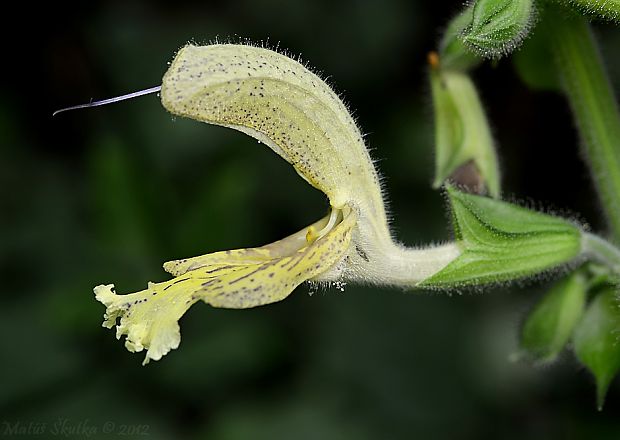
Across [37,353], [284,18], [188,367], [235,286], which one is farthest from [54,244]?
[235,286]

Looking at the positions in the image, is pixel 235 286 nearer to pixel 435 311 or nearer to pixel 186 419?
pixel 186 419

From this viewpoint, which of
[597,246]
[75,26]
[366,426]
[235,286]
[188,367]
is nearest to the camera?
[235,286]

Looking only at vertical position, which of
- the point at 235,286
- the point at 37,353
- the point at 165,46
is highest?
the point at 165,46

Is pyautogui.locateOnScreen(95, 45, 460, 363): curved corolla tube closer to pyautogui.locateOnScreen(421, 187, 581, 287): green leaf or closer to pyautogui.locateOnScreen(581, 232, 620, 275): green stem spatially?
pyautogui.locateOnScreen(421, 187, 581, 287): green leaf

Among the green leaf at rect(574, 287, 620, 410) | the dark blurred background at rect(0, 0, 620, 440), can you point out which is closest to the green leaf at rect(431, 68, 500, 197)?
the green leaf at rect(574, 287, 620, 410)

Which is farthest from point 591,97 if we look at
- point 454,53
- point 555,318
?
point 555,318

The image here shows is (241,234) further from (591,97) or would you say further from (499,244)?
(591,97)

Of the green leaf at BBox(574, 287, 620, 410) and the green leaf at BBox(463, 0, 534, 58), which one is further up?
the green leaf at BBox(463, 0, 534, 58)
